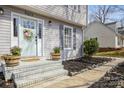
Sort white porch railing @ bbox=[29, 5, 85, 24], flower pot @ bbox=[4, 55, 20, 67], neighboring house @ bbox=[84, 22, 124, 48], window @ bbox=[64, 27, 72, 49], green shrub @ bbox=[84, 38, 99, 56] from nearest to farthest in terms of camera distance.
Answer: flower pot @ bbox=[4, 55, 20, 67]
white porch railing @ bbox=[29, 5, 85, 24]
window @ bbox=[64, 27, 72, 49]
green shrub @ bbox=[84, 38, 99, 56]
neighboring house @ bbox=[84, 22, 124, 48]

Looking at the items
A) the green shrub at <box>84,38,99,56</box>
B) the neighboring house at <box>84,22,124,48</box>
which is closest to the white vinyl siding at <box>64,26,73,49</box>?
the green shrub at <box>84,38,99,56</box>

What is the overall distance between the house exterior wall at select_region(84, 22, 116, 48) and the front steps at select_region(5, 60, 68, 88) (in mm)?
25411

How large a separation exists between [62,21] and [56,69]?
17.3ft

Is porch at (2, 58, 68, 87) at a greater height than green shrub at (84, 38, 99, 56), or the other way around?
green shrub at (84, 38, 99, 56)

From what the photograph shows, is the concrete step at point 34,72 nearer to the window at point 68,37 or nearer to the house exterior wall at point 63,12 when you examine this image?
the house exterior wall at point 63,12

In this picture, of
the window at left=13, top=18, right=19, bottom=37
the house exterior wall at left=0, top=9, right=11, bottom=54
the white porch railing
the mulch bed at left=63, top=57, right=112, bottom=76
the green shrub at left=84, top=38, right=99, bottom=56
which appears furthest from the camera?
the green shrub at left=84, top=38, right=99, bottom=56

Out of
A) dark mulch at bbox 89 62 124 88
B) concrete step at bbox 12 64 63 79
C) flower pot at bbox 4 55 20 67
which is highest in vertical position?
flower pot at bbox 4 55 20 67

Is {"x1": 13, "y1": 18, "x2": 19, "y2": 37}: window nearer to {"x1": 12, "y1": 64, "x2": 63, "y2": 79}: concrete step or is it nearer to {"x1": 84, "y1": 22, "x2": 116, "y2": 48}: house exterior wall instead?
{"x1": 12, "y1": 64, "x2": 63, "y2": 79}: concrete step

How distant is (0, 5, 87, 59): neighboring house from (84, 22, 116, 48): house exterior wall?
17.6m

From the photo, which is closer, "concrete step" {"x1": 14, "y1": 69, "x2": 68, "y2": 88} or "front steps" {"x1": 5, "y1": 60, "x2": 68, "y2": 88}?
"concrete step" {"x1": 14, "y1": 69, "x2": 68, "y2": 88}

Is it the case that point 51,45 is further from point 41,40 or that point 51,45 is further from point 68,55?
point 68,55

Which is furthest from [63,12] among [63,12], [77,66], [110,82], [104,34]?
[104,34]

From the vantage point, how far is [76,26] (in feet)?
51.9

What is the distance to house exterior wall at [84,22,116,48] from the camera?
1308 inches
